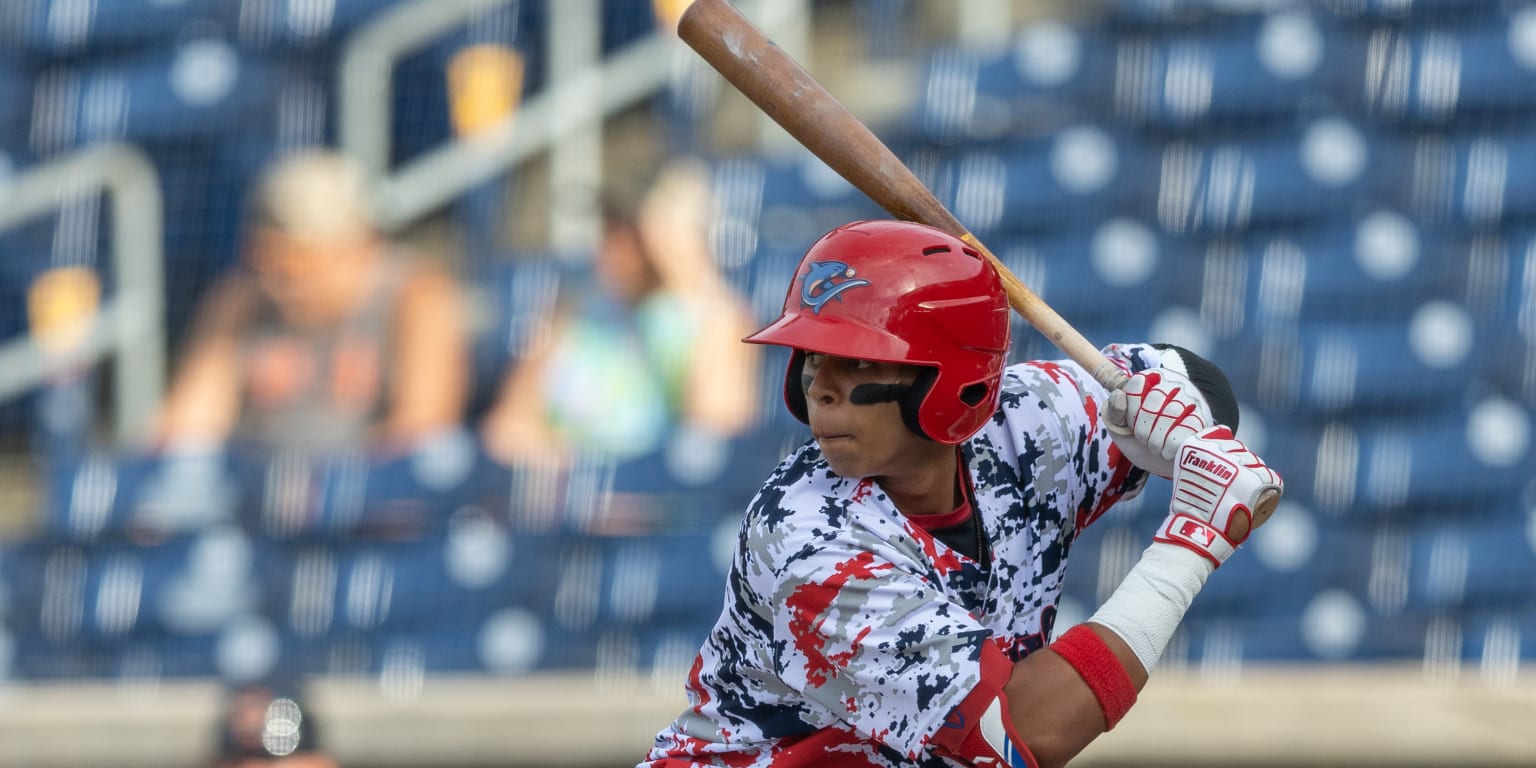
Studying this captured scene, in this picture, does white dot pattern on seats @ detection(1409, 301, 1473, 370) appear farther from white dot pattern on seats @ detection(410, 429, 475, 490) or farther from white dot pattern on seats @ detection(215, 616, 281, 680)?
white dot pattern on seats @ detection(215, 616, 281, 680)

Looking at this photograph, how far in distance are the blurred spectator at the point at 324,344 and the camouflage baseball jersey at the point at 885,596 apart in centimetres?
282

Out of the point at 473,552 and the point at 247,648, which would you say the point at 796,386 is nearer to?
the point at 473,552

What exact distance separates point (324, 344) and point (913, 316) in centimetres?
318

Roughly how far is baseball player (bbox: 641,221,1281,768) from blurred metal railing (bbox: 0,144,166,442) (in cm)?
338

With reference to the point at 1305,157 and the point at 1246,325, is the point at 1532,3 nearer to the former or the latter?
the point at 1305,157

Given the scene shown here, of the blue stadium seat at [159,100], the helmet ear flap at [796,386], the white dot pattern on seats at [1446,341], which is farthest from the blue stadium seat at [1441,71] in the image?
the helmet ear flap at [796,386]

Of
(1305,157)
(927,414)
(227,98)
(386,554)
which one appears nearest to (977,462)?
(927,414)

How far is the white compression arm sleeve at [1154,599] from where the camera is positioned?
6.27 feet

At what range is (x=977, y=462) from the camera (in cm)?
209

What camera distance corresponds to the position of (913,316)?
1.92 meters

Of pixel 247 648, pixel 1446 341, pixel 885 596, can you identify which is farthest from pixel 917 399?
pixel 1446 341

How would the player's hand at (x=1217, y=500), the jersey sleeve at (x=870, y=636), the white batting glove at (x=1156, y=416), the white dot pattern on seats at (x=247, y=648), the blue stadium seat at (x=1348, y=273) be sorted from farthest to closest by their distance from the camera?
the blue stadium seat at (x=1348, y=273) < the white dot pattern on seats at (x=247, y=648) < the white batting glove at (x=1156, y=416) < the player's hand at (x=1217, y=500) < the jersey sleeve at (x=870, y=636)

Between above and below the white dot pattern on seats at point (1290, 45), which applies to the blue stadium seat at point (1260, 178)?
below

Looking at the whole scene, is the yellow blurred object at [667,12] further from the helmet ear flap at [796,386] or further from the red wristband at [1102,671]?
the red wristband at [1102,671]
